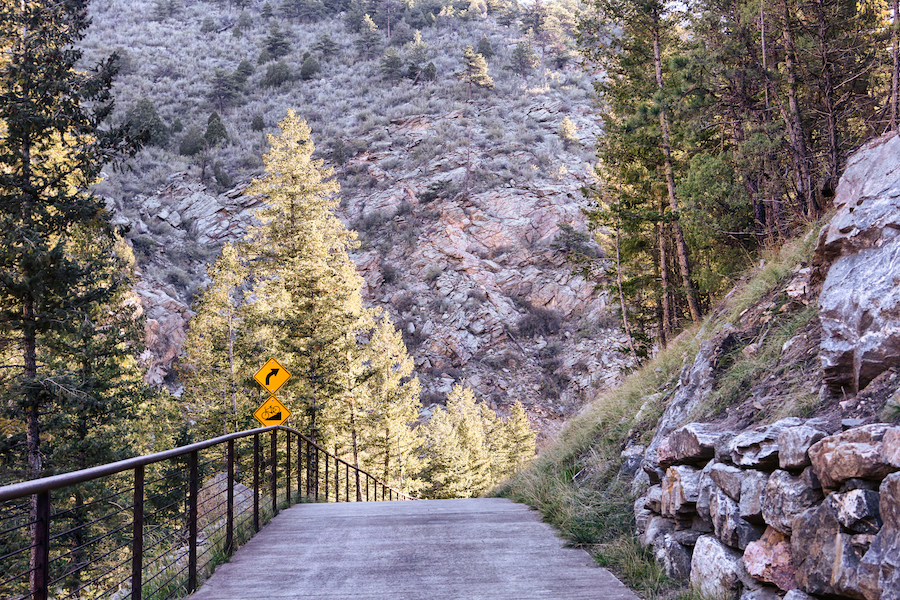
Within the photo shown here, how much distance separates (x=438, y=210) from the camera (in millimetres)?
55000

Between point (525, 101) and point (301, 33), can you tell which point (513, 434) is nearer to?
point (525, 101)

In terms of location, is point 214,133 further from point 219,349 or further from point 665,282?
point 665,282

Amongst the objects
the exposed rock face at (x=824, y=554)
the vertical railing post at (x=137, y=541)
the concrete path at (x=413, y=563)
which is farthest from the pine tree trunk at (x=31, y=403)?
the exposed rock face at (x=824, y=554)

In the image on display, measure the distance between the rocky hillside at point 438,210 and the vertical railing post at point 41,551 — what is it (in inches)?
1391

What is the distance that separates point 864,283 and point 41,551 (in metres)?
4.93

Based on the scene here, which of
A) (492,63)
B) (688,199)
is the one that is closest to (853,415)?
(688,199)

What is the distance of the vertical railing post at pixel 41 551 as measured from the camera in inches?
106

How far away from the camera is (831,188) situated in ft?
27.8

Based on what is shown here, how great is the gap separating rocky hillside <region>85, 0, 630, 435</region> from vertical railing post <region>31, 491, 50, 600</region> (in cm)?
3532

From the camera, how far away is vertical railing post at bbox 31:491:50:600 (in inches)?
106

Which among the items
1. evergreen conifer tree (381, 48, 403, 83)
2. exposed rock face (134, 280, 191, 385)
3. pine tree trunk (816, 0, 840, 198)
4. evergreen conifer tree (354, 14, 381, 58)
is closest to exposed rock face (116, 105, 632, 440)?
exposed rock face (134, 280, 191, 385)

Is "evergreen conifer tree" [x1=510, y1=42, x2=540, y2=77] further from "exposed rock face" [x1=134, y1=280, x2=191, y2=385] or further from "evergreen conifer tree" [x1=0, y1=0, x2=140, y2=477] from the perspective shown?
"evergreen conifer tree" [x1=0, y1=0, x2=140, y2=477]

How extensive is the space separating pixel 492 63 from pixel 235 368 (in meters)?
69.1

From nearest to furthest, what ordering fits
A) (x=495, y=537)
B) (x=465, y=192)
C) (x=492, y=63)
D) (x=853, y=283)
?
(x=853, y=283), (x=495, y=537), (x=465, y=192), (x=492, y=63)
